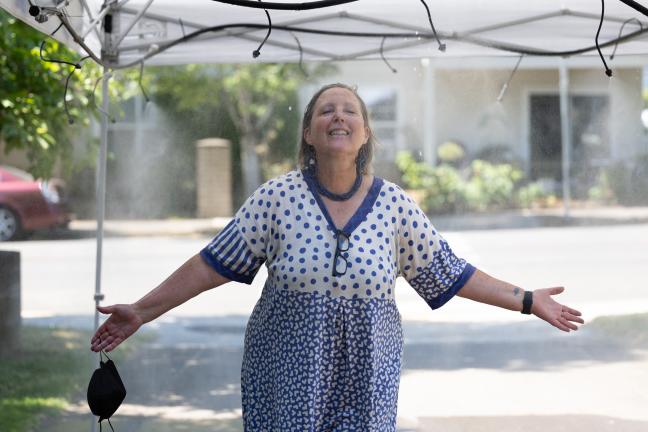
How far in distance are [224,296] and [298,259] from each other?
7954mm

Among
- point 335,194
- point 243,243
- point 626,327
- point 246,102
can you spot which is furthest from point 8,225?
point 335,194

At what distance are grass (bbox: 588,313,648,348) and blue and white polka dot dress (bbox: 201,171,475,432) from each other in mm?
5241

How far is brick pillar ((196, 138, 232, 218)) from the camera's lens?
14.3 metres

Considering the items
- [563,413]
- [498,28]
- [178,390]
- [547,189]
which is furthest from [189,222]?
[498,28]

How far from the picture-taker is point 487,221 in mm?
12961

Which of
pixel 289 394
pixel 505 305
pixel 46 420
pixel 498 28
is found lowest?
pixel 46 420

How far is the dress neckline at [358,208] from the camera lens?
3016 millimetres

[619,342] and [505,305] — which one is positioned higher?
[505,305]

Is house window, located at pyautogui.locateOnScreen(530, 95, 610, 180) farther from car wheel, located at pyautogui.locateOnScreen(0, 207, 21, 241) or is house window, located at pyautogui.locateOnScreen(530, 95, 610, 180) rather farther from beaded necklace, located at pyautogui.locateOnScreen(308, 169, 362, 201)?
car wheel, located at pyautogui.locateOnScreen(0, 207, 21, 241)

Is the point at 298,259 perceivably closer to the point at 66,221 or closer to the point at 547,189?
the point at 547,189

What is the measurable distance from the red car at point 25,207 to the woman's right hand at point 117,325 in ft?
38.1

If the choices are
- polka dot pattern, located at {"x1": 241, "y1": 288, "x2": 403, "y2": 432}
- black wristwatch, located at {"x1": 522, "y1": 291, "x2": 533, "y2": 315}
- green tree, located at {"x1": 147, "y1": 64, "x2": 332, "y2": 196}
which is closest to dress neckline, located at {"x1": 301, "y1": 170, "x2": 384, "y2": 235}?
polka dot pattern, located at {"x1": 241, "y1": 288, "x2": 403, "y2": 432}

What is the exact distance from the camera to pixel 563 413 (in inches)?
253

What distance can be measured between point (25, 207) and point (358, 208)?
12575 mm
